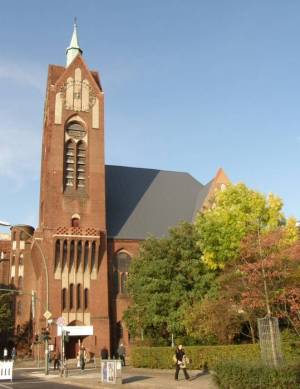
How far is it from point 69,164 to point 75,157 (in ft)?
3.29

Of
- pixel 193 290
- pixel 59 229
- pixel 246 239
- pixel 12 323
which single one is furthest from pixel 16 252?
pixel 246 239

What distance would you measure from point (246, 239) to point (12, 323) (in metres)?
34.2

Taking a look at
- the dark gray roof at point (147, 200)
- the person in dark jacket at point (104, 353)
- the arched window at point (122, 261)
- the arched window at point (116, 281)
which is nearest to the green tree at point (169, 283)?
the person in dark jacket at point (104, 353)

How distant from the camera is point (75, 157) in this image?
162ft

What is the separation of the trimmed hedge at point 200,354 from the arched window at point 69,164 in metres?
20.5

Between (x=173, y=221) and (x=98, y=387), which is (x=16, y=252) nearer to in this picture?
(x=173, y=221)

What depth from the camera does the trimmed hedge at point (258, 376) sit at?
45.2 ft

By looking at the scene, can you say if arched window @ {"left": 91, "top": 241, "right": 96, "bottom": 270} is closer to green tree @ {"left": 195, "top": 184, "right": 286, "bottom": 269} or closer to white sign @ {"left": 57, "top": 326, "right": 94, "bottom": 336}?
white sign @ {"left": 57, "top": 326, "right": 94, "bottom": 336}

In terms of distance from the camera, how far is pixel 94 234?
45812 millimetres

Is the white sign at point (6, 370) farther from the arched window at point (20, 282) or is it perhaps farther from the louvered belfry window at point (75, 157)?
the arched window at point (20, 282)

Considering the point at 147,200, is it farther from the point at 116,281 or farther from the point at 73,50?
the point at 73,50

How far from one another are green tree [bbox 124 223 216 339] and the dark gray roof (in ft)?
42.8

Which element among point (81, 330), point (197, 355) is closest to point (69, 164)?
point (81, 330)

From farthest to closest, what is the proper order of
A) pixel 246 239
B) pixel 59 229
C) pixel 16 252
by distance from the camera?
pixel 16 252
pixel 59 229
pixel 246 239
